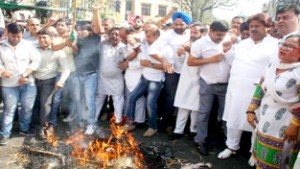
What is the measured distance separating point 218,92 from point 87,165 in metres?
2.39

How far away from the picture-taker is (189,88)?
204 inches

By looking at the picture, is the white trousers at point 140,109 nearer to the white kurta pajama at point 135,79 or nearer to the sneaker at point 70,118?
the white kurta pajama at point 135,79

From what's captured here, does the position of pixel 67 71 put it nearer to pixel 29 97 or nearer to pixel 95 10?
pixel 29 97

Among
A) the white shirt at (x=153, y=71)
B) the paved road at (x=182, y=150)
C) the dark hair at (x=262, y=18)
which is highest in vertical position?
the dark hair at (x=262, y=18)

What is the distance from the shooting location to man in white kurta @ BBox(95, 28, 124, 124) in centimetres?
565

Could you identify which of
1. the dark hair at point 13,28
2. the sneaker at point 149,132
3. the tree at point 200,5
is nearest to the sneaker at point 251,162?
the sneaker at point 149,132

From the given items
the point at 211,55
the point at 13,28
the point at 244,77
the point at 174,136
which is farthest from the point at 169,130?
the point at 13,28

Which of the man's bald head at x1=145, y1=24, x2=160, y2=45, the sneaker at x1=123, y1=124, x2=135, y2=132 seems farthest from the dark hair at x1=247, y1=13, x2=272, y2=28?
the sneaker at x1=123, y1=124, x2=135, y2=132

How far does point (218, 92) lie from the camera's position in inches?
188

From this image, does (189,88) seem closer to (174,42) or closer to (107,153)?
(174,42)

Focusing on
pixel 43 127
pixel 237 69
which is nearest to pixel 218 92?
pixel 237 69

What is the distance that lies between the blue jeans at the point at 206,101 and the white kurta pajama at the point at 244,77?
225 mm

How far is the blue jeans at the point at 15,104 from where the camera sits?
5.02m

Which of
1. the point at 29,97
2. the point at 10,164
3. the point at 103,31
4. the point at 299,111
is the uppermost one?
the point at 103,31
